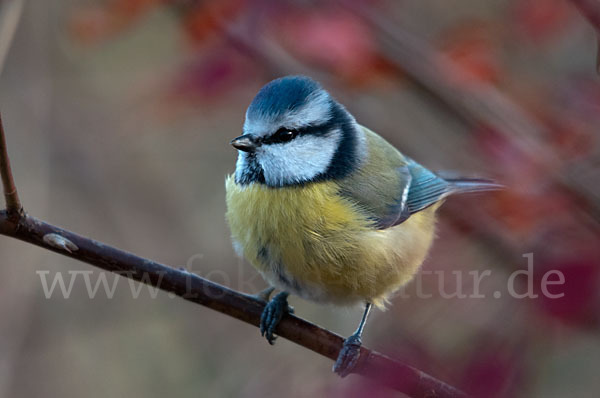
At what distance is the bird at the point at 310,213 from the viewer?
188 centimetres

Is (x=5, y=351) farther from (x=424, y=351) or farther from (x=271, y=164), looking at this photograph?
(x=424, y=351)

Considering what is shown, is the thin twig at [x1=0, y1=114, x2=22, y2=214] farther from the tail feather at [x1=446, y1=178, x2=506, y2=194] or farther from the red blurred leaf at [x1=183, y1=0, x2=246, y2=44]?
the tail feather at [x1=446, y1=178, x2=506, y2=194]

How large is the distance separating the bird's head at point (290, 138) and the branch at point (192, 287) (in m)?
0.39

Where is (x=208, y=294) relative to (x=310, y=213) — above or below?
below

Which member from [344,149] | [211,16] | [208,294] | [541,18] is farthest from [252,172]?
[541,18]

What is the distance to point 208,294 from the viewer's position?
166cm

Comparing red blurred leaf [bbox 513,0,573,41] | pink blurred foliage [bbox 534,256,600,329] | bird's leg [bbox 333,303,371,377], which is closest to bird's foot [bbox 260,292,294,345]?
bird's leg [bbox 333,303,371,377]

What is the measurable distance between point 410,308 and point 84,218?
72.5 inches

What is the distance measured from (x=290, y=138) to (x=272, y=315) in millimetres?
516

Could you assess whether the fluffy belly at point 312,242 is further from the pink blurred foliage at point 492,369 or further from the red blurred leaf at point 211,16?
the red blurred leaf at point 211,16

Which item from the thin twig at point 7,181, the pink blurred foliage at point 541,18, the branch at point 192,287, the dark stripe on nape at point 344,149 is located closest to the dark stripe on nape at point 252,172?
the dark stripe on nape at point 344,149

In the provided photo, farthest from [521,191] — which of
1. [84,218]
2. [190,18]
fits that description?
[84,218]

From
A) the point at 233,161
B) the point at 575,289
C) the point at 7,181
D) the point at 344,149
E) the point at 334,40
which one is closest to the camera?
the point at 7,181

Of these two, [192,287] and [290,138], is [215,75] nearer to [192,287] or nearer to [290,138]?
[290,138]
